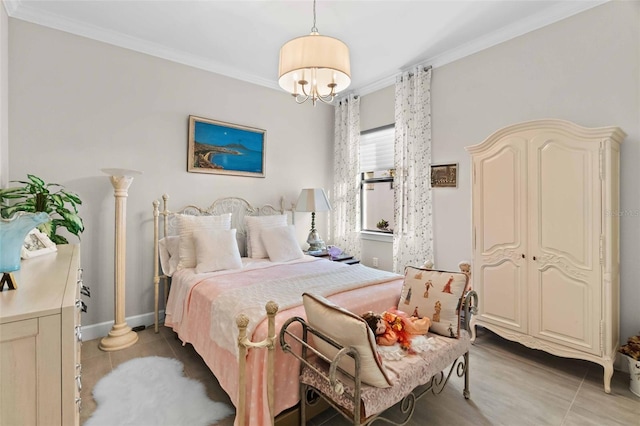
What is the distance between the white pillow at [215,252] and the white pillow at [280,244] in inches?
18.2

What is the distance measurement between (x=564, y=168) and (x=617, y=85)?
0.81m

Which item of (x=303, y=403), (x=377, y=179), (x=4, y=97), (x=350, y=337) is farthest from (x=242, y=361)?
(x=377, y=179)

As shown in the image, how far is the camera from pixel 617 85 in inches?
92.1

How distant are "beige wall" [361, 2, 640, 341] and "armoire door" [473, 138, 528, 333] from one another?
443mm

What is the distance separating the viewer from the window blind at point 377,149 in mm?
4090

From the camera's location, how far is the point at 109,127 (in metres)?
2.92

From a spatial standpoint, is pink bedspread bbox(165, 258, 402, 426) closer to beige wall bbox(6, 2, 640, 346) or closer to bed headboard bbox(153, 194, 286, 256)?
bed headboard bbox(153, 194, 286, 256)

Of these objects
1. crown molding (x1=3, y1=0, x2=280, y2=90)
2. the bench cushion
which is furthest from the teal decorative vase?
crown molding (x1=3, y1=0, x2=280, y2=90)

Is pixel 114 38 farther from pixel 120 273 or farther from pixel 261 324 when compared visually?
pixel 261 324

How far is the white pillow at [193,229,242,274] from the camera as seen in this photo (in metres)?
2.76

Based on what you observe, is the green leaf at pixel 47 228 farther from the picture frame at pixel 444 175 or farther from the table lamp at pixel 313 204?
the picture frame at pixel 444 175

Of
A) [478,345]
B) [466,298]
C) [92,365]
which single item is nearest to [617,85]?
[466,298]

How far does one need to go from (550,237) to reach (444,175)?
4.14 ft

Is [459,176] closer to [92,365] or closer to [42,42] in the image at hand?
[92,365]
